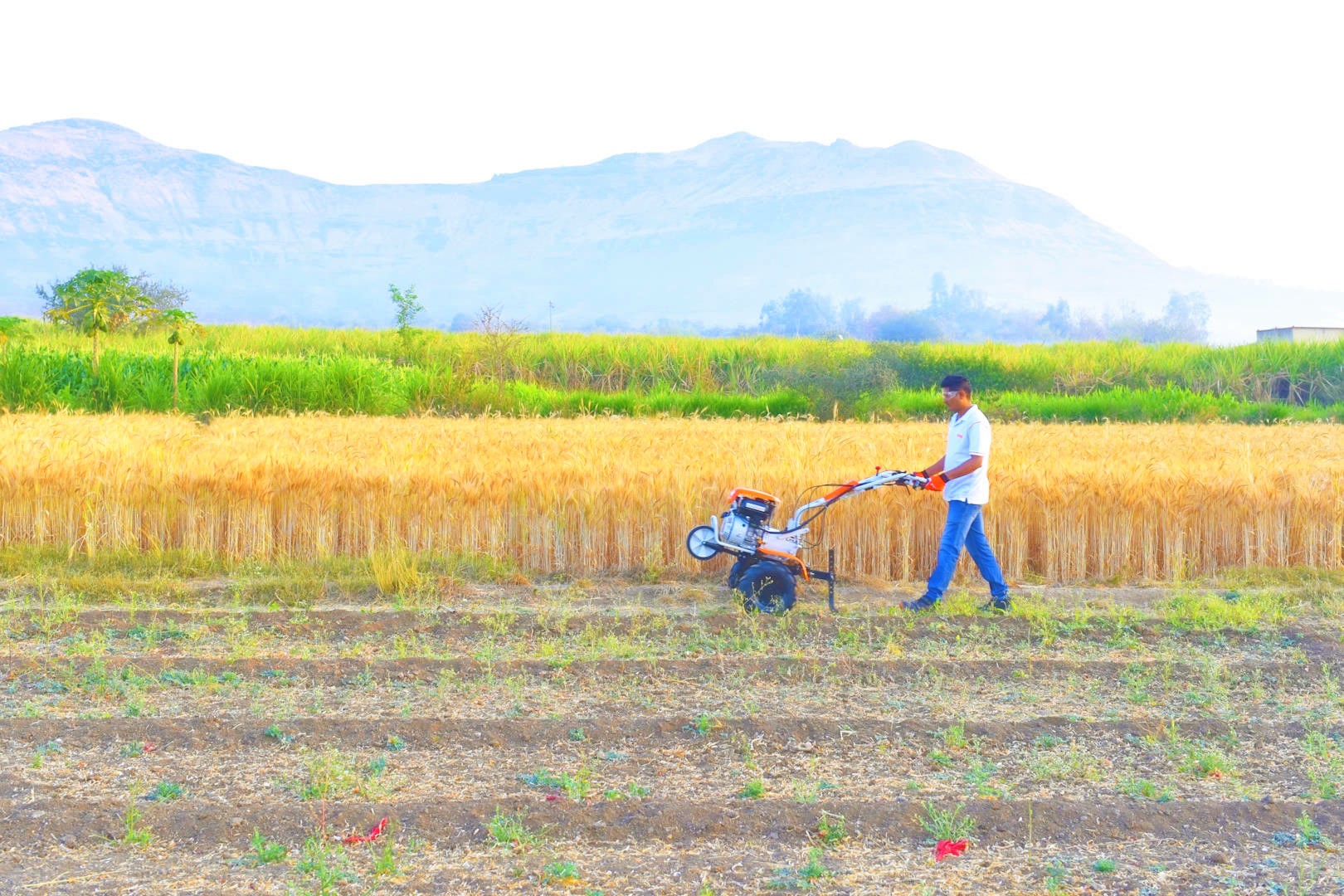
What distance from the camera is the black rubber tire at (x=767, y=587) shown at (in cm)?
834

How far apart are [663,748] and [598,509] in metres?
4.36

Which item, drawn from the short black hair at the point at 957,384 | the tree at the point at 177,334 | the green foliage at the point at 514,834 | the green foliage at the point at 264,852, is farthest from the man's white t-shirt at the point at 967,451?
the tree at the point at 177,334

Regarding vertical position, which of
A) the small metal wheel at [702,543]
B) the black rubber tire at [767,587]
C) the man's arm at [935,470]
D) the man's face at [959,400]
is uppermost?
the man's face at [959,400]

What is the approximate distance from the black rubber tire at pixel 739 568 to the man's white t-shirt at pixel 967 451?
4.91ft

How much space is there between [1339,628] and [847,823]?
17.3 feet

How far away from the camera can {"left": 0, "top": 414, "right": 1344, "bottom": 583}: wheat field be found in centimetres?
1002

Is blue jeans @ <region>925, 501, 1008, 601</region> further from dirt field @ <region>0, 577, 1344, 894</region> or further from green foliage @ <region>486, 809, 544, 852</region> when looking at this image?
green foliage @ <region>486, 809, 544, 852</region>

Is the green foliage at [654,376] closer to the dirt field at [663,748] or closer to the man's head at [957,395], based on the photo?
the man's head at [957,395]

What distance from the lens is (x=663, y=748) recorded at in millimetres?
5703

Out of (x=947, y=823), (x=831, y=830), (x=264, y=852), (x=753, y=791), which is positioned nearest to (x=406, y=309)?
(x=753, y=791)

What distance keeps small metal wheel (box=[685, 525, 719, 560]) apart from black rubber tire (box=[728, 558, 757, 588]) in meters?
0.20

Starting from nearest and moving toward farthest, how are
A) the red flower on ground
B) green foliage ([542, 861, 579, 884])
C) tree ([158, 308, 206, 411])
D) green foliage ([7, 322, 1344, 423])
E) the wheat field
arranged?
green foliage ([542, 861, 579, 884])
the red flower on ground
the wheat field
tree ([158, 308, 206, 411])
green foliage ([7, 322, 1344, 423])

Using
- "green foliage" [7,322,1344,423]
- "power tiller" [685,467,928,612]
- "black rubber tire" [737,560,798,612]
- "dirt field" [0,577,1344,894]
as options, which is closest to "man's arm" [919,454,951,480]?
"power tiller" [685,467,928,612]

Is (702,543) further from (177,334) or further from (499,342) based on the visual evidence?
(499,342)
